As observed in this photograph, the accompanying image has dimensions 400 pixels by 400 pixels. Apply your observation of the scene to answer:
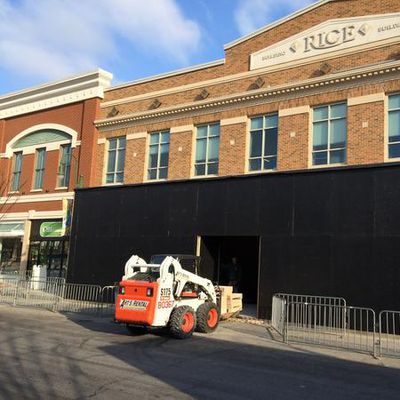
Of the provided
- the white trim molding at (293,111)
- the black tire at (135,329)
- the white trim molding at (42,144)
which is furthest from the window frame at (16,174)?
the black tire at (135,329)

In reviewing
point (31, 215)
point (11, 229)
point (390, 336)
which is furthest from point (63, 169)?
point (390, 336)

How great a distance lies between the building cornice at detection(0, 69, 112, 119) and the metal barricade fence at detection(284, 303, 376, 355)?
16.7m

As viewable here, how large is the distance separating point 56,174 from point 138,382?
21.4 metres

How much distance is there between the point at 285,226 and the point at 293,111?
517 centimetres

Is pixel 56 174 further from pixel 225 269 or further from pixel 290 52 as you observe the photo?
pixel 290 52

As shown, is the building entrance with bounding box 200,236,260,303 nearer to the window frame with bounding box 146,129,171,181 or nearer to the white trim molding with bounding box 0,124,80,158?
the window frame with bounding box 146,129,171,181

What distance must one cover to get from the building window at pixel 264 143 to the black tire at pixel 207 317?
322 inches

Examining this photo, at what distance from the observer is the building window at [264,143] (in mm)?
20453

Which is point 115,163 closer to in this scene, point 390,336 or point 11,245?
point 11,245

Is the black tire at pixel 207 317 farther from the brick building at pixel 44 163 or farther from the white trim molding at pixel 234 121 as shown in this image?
the brick building at pixel 44 163

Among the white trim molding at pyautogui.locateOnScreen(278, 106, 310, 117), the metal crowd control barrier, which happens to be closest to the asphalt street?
the metal crowd control barrier

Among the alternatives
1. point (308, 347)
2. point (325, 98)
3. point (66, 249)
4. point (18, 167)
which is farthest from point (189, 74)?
point (308, 347)

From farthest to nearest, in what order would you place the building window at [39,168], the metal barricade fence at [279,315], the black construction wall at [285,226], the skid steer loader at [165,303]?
1. the building window at [39,168]
2. the black construction wall at [285,226]
3. the metal barricade fence at [279,315]
4. the skid steer loader at [165,303]

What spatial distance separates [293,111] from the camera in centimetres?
1995
